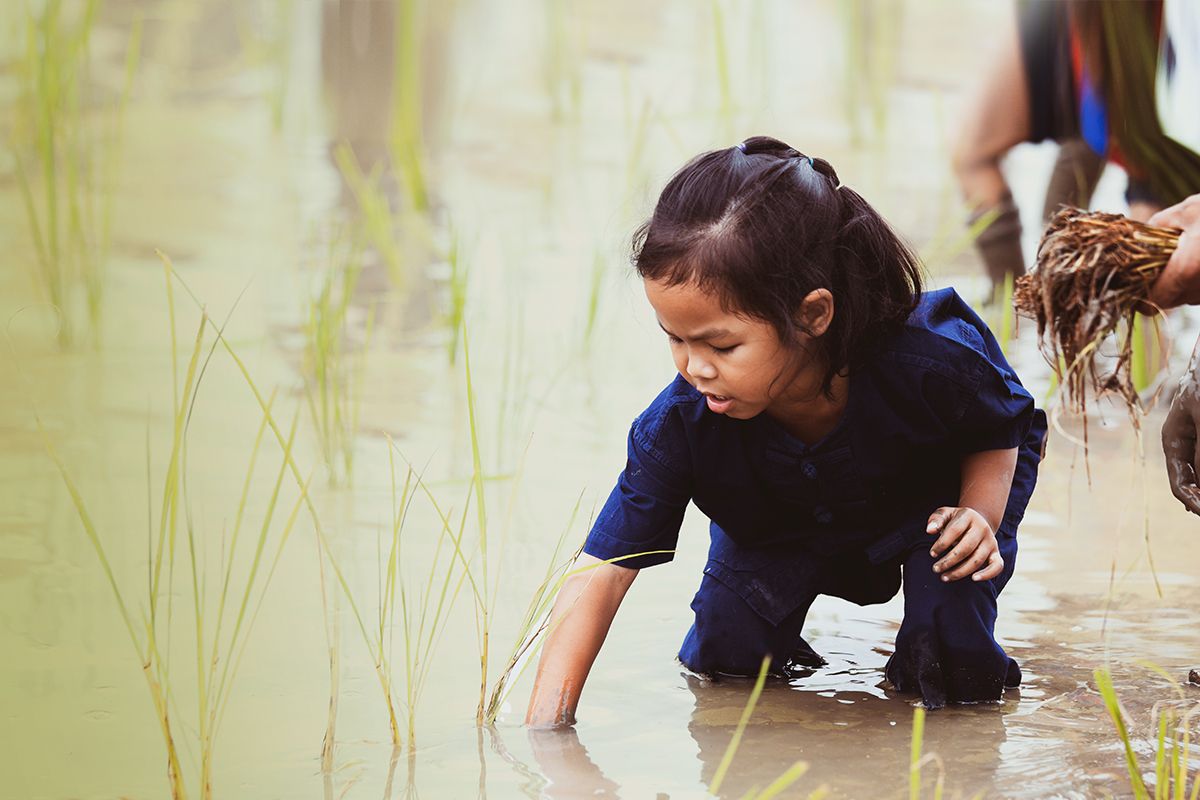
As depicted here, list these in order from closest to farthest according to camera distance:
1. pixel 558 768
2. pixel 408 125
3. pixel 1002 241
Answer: pixel 558 768
pixel 1002 241
pixel 408 125

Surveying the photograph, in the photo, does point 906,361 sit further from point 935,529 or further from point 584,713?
point 584,713

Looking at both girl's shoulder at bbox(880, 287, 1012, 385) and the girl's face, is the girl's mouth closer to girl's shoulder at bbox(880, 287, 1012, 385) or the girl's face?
the girl's face

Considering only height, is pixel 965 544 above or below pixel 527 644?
above

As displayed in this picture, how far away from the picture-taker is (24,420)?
2965 mm

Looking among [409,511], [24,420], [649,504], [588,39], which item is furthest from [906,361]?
[588,39]

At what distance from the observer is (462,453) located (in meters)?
3.04

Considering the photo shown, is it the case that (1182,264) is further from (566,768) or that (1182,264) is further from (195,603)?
(195,603)

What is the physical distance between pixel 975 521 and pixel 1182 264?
1.39 feet

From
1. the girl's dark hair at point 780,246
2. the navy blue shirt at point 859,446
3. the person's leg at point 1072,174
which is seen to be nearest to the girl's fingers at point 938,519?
the navy blue shirt at point 859,446

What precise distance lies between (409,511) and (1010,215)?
6.39 feet

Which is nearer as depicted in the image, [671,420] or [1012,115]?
[671,420]

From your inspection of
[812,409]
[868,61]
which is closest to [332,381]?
[812,409]

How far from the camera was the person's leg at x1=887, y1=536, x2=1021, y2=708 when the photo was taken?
203cm

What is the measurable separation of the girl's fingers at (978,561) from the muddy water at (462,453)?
179 mm
